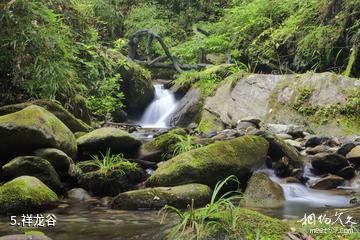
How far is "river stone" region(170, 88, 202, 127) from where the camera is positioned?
34.1 ft

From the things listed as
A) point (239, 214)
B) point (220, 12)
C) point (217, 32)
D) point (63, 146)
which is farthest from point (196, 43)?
point (239, 214)

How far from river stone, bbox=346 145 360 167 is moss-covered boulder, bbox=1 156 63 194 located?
359 cm

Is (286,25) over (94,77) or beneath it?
over

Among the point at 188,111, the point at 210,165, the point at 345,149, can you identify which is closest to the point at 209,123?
the point at 188,111

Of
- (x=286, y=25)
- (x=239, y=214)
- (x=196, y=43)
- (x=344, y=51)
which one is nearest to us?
(x=239, y=214)

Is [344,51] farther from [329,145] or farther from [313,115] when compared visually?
[329,145]

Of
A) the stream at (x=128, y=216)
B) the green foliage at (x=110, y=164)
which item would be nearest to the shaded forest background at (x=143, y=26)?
the green foliage at (x=110, y=164)

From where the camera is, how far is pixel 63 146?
5328 mm

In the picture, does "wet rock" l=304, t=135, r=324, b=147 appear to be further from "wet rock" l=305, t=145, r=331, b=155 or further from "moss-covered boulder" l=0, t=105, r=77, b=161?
"moss-covered boulder" l=0, t=105, r=77, b=161

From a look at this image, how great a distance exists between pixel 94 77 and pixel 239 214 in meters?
7.11

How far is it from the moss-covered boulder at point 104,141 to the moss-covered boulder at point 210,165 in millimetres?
1096

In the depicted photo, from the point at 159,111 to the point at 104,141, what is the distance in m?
5.71

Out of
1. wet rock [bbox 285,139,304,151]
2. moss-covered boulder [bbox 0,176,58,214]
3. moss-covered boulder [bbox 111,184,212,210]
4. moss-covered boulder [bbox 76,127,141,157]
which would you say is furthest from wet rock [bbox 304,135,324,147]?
moss-covered boulder [bbox 0,176,58,214]

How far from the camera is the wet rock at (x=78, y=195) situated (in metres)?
4.72
